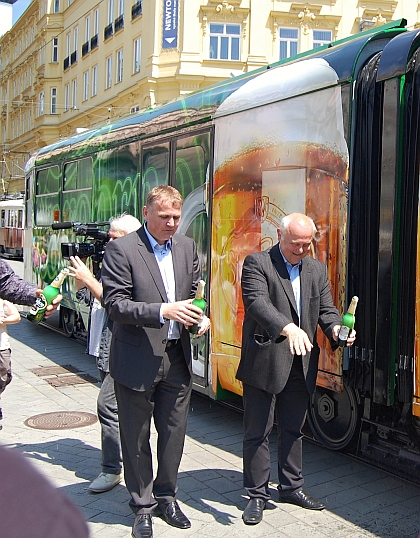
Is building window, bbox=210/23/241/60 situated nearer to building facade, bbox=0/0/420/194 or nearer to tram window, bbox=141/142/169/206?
building facade, bbox=0/0/420/194

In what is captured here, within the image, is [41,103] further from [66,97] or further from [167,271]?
[167,271]

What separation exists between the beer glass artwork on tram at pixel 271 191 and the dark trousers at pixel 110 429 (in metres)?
1.30

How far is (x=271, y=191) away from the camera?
5293 millimetres

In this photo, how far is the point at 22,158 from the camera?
5894cm

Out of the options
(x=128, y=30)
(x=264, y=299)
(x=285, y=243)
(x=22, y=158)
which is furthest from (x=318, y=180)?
(x=22, y=158)

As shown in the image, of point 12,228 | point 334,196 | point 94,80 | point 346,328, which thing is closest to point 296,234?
point 346,328

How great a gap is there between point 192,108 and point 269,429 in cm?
339

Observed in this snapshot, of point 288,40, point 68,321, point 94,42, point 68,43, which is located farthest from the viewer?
point 68,43

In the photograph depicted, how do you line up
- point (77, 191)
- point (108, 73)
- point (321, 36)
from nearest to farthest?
1. point (77, 191)
2. point (321, 36)
3. point (108, 73)

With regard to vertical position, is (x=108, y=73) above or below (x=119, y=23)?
below

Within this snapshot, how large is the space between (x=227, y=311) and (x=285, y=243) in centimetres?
178

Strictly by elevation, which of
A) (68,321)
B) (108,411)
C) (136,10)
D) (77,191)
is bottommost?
(68,321)

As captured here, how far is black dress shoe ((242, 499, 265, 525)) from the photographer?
13.4 ft

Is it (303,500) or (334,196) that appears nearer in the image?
(303,500)
